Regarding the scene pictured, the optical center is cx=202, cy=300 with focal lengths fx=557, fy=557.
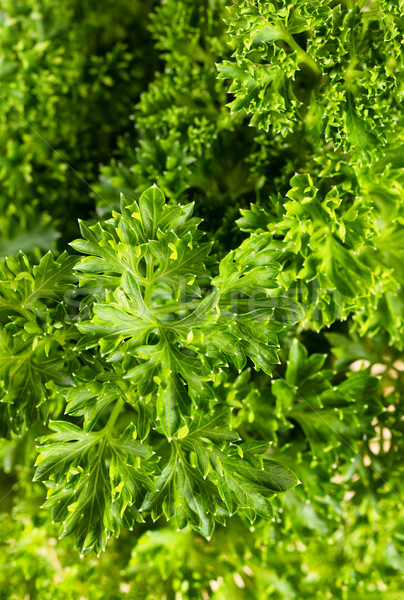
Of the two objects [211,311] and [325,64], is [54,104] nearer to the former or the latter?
[325,64]

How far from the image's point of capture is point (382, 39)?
0.89 m

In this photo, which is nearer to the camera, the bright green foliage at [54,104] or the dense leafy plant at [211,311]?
the dense leafy plant at [211,311]

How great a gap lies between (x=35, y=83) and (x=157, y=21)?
0.32 meters

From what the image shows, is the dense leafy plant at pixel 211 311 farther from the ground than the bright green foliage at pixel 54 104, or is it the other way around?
the bright green foliage at pixel 54 104

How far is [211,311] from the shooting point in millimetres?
732

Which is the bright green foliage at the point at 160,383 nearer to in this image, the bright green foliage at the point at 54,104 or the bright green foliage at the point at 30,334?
the bright green foliage at the point at 30,334

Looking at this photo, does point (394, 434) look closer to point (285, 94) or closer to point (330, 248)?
point (330, 248)

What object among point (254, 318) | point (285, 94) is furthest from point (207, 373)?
point (285, 94)

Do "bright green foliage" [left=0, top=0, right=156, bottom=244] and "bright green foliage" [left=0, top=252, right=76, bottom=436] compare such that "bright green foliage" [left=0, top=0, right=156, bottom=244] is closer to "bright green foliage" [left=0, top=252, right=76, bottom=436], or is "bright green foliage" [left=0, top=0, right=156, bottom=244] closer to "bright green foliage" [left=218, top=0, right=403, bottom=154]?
"bright green foliage" [left=0, top=252, right=76, bottom=436]

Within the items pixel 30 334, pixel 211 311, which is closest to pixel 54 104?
pixel 30 334

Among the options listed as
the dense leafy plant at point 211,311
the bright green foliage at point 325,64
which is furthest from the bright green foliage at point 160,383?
the bright green foliage at point 325,64

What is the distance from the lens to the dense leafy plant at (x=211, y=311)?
30.2 inches

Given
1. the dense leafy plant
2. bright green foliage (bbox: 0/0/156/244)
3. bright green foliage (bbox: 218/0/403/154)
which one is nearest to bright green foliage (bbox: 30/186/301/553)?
the dense leafy plant

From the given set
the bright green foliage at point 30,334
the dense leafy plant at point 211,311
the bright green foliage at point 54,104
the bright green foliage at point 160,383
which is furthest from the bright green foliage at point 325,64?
the bright green foliage at point 54,104
